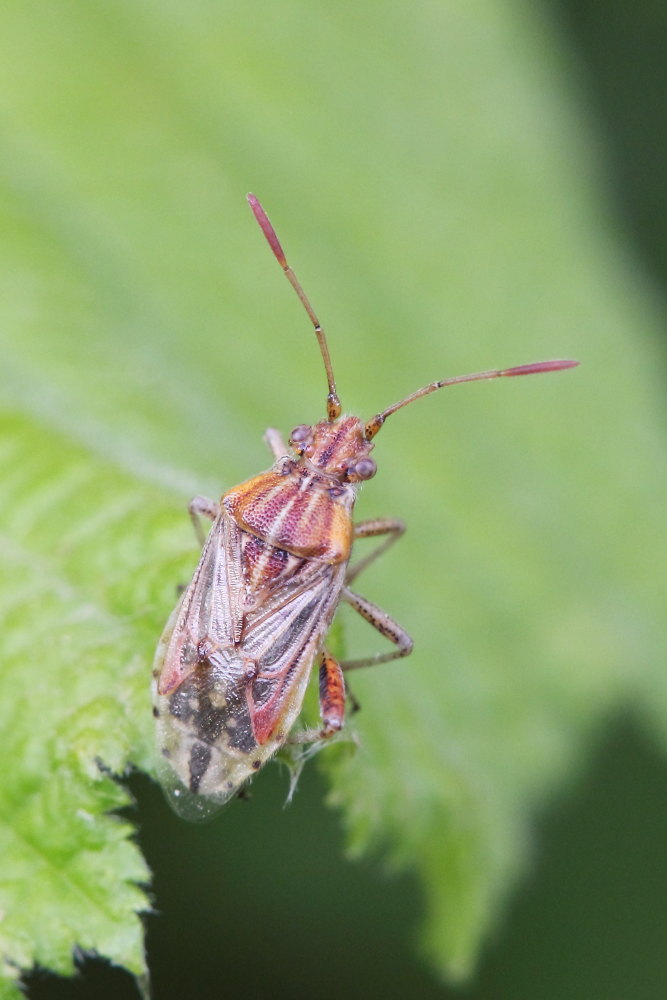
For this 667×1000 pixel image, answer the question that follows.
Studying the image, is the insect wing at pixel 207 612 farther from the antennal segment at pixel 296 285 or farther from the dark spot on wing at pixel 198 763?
the antennal segment at pixel 296 285

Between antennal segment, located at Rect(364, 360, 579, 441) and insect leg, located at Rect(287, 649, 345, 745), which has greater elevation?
antennal segment, located at Rect(364, 360, 579, 441)

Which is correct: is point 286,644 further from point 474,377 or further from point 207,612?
point 474,377

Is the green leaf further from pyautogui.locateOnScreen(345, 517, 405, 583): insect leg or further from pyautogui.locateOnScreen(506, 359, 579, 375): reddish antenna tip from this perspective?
pyautogui.locateOnScreen(506, 359, 579, 375): reddish antenna tip

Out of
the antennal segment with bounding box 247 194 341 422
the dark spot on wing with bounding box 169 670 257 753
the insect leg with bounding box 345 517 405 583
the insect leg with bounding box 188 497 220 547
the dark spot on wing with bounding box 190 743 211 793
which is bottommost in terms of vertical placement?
the dark spot on wing with bounding box 190 743 211 793

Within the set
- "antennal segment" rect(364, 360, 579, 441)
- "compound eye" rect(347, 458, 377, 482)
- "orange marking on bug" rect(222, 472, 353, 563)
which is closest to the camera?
"orange marking on bug" rect(222, 472, 353, 563)

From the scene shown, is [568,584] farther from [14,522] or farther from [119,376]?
[14,522]

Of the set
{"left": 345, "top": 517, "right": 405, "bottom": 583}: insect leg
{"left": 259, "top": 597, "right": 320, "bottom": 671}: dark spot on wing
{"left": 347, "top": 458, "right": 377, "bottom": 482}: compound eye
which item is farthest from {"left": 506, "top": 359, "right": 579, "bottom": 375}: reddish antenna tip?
{"left": 259, "top": 597, "right": 320, "bottom": 671}: dark spot on wing

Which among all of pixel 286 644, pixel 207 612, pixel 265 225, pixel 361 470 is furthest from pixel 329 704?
pixel 265 225
